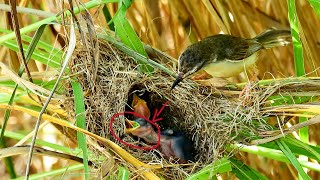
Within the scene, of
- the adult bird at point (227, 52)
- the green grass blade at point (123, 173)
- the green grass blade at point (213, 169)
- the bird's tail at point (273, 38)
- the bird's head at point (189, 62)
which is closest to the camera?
the green grass blade at point (213, 169)

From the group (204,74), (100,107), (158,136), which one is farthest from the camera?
(204,74)

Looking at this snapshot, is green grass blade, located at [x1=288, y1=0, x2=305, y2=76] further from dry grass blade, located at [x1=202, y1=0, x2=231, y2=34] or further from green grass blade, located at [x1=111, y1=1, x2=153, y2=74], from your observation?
green grass blade, located at [x1=111, y1=1, x2=153, y2=74]

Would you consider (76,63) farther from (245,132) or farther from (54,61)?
(245,132)

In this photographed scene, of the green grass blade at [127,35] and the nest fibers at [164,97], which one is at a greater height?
the green grass blade at [127,35]

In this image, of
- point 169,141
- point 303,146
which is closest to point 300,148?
point 303,146

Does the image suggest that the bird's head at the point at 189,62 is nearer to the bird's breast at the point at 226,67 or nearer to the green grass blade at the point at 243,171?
the bird's breast at the point at 226,67

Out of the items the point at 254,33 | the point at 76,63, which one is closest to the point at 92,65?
the point at 76,63

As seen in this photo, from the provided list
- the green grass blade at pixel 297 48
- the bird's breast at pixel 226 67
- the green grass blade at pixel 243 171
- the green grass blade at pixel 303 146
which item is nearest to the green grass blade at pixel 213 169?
the green grass blade at pixel 243 171
